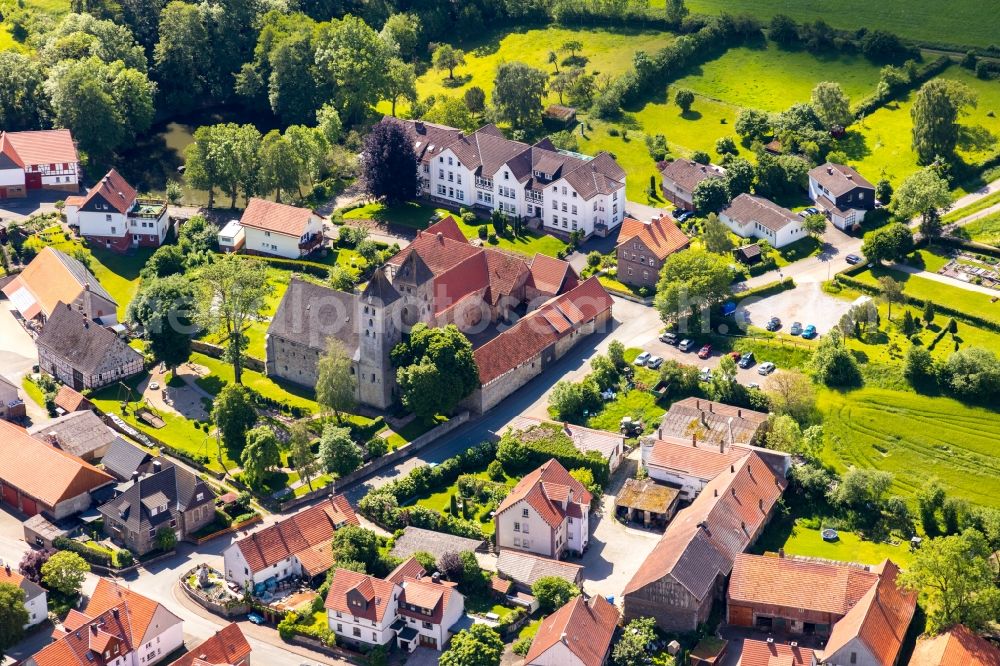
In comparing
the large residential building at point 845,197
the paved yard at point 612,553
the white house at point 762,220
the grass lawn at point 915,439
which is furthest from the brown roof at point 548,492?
the large residential building at point 845,197

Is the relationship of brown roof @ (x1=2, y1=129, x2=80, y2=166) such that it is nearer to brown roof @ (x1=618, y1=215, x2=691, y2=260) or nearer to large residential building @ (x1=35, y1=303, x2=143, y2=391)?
large residential building @ (x1=35, y1=303, x2=143, y2=391)

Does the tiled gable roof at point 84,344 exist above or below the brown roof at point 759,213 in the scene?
below

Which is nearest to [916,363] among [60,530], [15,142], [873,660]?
[873,660]

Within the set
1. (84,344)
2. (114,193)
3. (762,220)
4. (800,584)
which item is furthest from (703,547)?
(114,193)

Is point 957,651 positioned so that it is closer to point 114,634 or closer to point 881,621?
point 881,621

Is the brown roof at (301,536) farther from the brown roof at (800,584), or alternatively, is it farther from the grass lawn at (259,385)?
the brown roof at (800,584)

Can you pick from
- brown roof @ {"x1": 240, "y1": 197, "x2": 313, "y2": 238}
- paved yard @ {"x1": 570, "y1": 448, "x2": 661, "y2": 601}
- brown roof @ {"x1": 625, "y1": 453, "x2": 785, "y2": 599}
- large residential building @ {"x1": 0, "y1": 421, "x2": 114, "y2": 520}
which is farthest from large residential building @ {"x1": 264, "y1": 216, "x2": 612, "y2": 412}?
brown roof @ {"x1": 625, "y1": 453, "x2": 785, "y2": 599}
